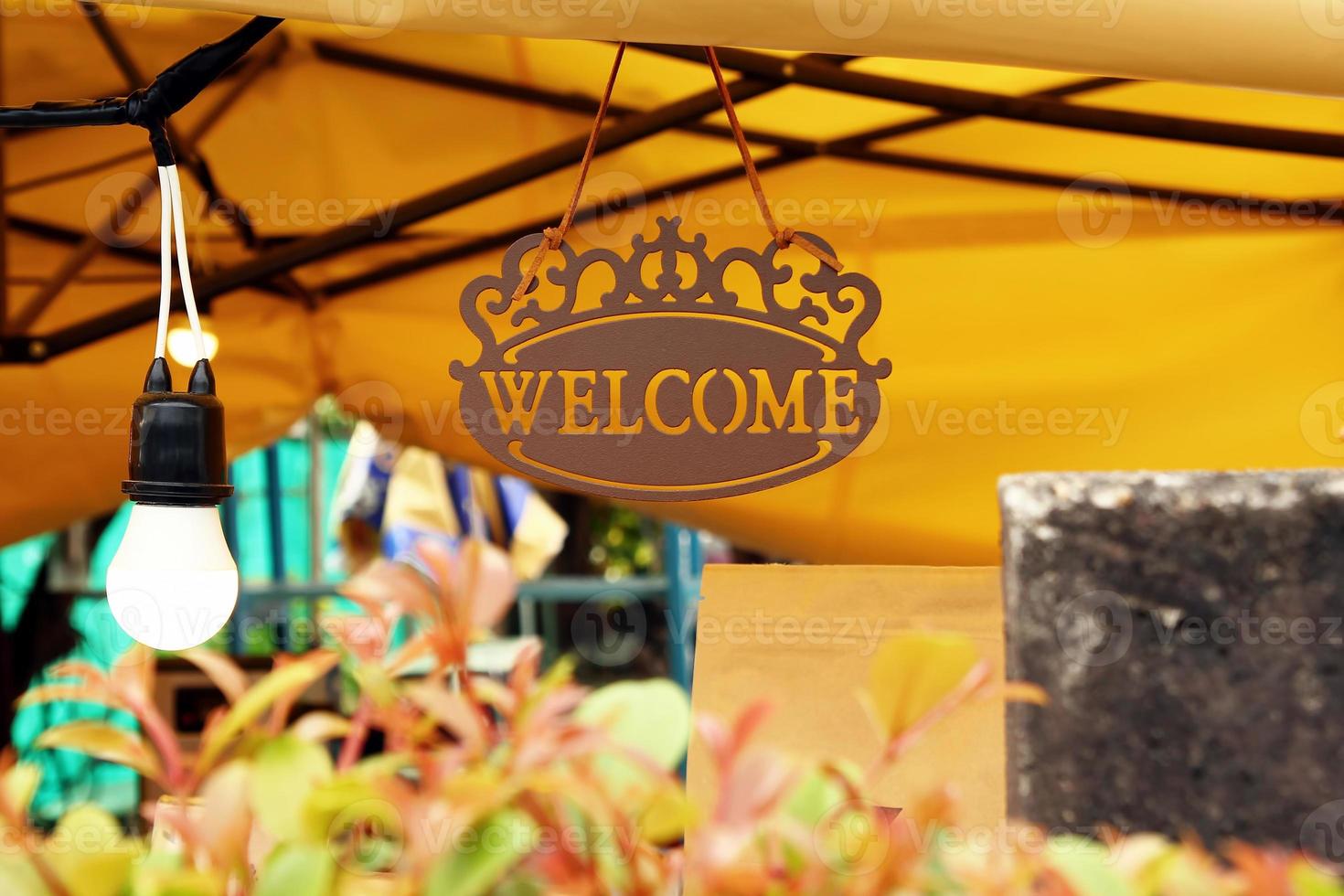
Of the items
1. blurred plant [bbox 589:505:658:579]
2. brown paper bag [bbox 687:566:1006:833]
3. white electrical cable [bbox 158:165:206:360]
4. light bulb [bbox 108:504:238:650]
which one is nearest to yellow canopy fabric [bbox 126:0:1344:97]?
white electrical cable [bbox 158:165:206:360]

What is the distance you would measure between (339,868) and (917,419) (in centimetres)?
202

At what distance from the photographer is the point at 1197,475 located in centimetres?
54

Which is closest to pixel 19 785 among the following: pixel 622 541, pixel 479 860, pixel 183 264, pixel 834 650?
pixel 479 860

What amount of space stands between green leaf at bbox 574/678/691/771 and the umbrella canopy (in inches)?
62.4

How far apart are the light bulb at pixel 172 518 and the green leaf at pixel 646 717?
72cm

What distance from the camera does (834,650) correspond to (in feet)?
4.15

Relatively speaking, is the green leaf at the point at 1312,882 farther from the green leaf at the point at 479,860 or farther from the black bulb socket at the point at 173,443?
the black bulb socket at the point at 173,443

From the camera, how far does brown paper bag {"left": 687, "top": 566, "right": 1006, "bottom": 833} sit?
117cm

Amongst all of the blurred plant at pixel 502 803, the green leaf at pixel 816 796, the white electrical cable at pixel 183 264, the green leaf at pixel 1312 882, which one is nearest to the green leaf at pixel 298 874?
the blurred plant at pixel 502 803

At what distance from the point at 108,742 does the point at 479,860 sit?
0.15m

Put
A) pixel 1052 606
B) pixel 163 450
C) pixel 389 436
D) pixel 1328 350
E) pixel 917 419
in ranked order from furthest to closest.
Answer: pixel 389 436, pixel 917 419, pixel 1328 350, pixel 163 450, pixel 1052 606

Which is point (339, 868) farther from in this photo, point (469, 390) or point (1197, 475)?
point (469, 390)

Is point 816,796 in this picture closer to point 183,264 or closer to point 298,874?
point 298,874

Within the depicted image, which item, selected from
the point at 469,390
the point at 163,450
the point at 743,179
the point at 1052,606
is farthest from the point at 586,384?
the point at 743,179
